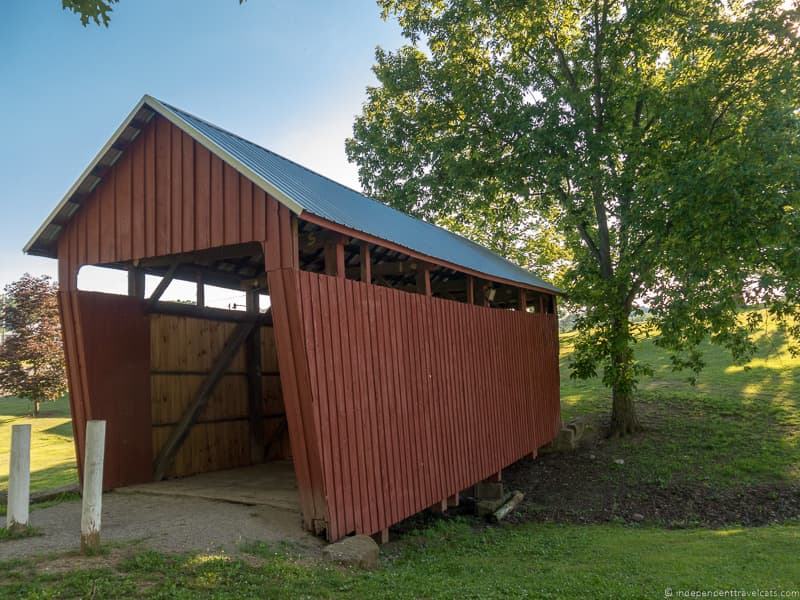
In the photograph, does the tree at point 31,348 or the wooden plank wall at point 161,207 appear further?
the tree at point 31,348

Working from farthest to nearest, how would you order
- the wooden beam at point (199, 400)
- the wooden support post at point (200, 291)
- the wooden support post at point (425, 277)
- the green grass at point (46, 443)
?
the green grass at point (46, 443), the wooden support post at point (200, 291), the wooden beam at point (199, 400), the wooden support post at point (425, 277)

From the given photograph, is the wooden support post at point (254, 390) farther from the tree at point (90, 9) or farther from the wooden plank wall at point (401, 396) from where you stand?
the tree at point (90, 9)

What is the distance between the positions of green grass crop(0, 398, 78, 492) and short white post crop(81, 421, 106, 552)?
18.8 ft

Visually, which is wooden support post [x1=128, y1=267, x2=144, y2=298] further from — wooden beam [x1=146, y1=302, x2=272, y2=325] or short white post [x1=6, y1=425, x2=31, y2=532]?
short white post [x1=6, y1=425, x2=31, y2=532]

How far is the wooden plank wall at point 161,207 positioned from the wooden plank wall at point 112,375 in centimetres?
52

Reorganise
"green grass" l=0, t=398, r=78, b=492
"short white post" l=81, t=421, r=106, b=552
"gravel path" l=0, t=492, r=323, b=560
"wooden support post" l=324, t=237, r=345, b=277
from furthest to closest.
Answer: "green grass" l=0, t=398, r=78, b=492 → "wooden support post" l=324, t=237, r=345, b=277 → "gravel path" l=0, t=492, r=323, b=560 → "short white post" l=81, t=421, r=106, b=552

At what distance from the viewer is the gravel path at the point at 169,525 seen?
5496 millimetres

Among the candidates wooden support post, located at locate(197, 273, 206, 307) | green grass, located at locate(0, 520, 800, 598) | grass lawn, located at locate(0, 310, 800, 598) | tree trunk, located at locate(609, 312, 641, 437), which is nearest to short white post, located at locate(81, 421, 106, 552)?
grass lawn, located at locate(0, 310, 800, 598)

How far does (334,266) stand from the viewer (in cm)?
680

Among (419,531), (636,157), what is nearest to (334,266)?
(419,531)

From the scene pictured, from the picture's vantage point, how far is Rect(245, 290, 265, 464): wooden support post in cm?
1077

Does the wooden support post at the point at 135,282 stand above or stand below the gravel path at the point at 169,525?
above

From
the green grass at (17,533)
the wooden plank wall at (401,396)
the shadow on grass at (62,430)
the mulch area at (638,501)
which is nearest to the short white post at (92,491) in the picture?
the green grass at (17,533)

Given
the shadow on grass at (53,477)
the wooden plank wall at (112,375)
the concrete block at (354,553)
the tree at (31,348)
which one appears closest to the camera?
the concrete block at (354,553)
